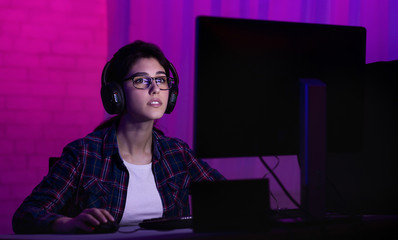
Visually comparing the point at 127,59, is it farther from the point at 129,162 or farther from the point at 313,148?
the point at 313,148

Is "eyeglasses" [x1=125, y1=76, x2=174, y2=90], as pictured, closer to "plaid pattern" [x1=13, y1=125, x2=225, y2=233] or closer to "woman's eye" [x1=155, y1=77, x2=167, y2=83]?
"woman's eye" [x1=155, y1=77, x2=167, y2=83]

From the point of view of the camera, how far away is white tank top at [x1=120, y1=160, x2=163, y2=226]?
4.73 feet

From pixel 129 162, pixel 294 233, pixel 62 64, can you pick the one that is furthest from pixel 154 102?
pixel 62 64

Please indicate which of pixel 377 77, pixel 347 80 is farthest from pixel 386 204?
pixel 347 80

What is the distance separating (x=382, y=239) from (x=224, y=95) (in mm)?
473

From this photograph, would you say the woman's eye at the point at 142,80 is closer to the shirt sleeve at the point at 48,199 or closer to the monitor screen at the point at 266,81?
the shirt sleeve at the point at 48,199

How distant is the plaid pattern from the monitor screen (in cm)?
55

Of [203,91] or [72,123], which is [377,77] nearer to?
[203,91]

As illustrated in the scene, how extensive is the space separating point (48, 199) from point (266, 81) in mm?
756

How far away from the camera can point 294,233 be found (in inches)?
33.5

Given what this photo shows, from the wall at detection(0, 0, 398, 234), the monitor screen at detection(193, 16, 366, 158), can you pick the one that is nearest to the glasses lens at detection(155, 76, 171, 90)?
the monitor screen at detection(193, 16, 366, 158)

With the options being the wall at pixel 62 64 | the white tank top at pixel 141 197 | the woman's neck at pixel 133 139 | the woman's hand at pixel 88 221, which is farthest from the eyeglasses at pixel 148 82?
the wall at pixel 62 64

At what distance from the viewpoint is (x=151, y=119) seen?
1493 mm

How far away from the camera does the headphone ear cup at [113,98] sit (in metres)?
1.43
